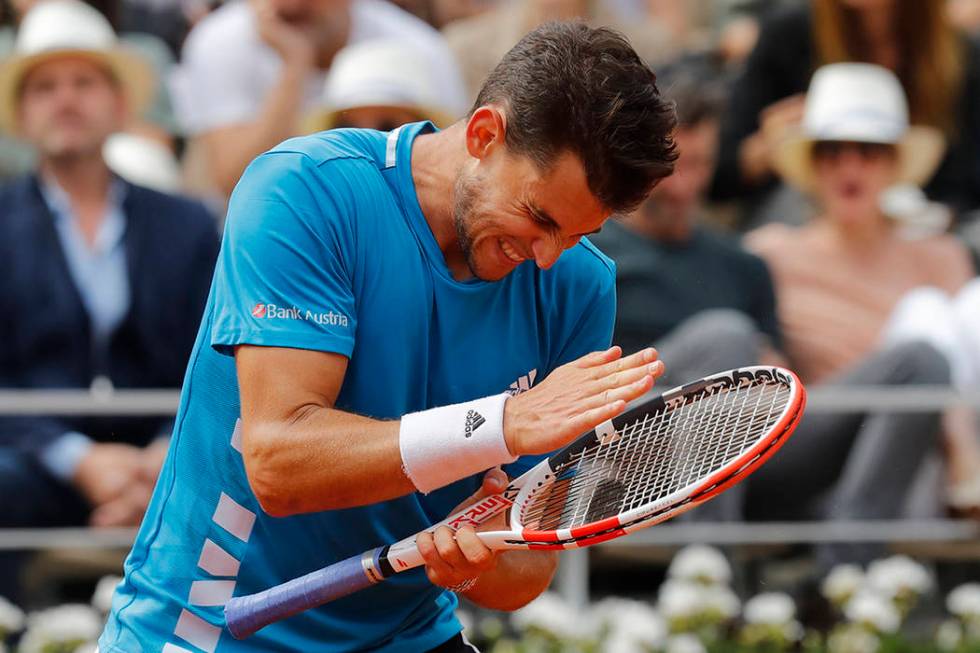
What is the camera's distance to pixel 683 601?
5879 mm

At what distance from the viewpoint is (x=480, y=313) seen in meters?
3.13

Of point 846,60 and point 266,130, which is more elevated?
point 846,60

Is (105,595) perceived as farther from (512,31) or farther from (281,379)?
(281,379)

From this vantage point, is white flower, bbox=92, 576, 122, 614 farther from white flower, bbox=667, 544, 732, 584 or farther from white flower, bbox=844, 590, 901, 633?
white flower, bbox=844, 590, 901, 633

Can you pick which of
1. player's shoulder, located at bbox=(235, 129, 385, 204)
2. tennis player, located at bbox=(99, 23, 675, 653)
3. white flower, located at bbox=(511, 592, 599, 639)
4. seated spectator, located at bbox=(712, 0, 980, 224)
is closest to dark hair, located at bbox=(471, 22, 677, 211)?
tennis player, located at bbox=(99, 23, 675, 653)

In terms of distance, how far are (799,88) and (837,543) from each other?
219 centimetres

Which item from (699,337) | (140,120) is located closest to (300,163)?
(699,337)

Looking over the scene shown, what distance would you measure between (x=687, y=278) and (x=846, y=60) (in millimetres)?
1504

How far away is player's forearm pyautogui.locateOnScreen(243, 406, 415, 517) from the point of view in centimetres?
279

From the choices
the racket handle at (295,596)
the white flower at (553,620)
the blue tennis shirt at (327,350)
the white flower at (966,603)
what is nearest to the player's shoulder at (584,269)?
the blue tennis shirt at (327,350)

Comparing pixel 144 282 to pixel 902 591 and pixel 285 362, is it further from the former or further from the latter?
pixel 285 362

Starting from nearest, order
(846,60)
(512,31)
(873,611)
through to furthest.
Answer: (873,611), (512,31), (846,60)

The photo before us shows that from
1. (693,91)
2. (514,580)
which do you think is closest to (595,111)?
(514,580)

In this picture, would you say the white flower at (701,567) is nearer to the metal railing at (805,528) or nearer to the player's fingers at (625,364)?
the metal railing at (805,528)
